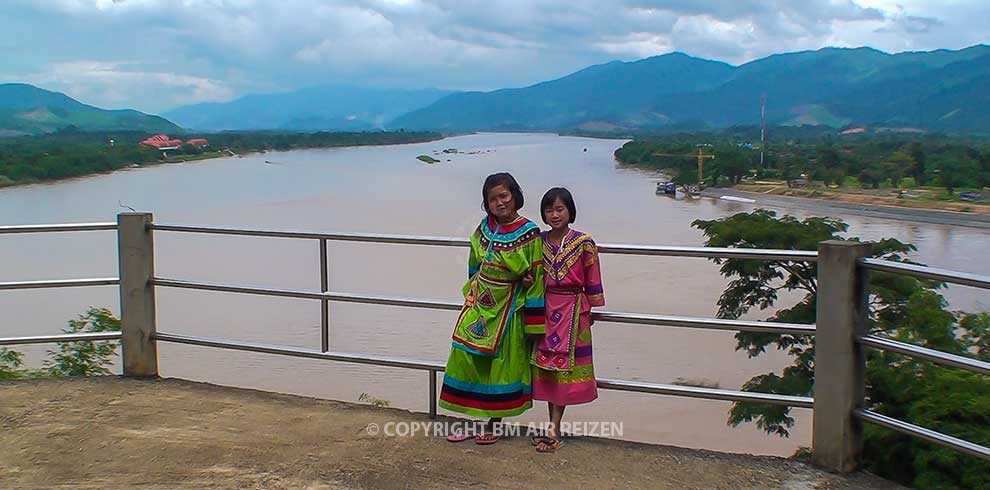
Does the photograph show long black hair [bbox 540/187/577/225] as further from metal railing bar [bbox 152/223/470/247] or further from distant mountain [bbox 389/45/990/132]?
distant mountain [bbox 389/45/990/132]

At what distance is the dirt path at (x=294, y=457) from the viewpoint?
2994 mm

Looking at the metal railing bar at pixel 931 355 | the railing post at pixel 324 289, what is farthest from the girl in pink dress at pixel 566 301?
the railing post at pixel 324 289

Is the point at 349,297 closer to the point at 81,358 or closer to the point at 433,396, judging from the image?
the point at 433,396

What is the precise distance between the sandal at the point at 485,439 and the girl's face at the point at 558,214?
82 centimetres

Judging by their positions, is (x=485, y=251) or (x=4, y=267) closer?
(x=485, y=251)

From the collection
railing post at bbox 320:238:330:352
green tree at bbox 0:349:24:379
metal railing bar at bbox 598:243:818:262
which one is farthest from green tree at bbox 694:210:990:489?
green tree at bbox 0:349:24:379

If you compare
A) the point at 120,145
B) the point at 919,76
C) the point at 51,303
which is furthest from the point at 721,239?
the point at 919,76

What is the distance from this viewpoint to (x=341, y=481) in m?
3.00

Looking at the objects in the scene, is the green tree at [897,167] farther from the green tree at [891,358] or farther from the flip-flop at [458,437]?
the flip-flop at [458,437]

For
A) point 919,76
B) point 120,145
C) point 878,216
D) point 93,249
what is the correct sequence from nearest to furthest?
1. point 93,249
2. point 878,216
3. point 120,145
4. point 919,76

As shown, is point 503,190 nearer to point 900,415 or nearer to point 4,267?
point 900,415

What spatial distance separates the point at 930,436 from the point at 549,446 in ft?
4.07

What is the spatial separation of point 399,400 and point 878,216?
23159mm

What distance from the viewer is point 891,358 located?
791cm
